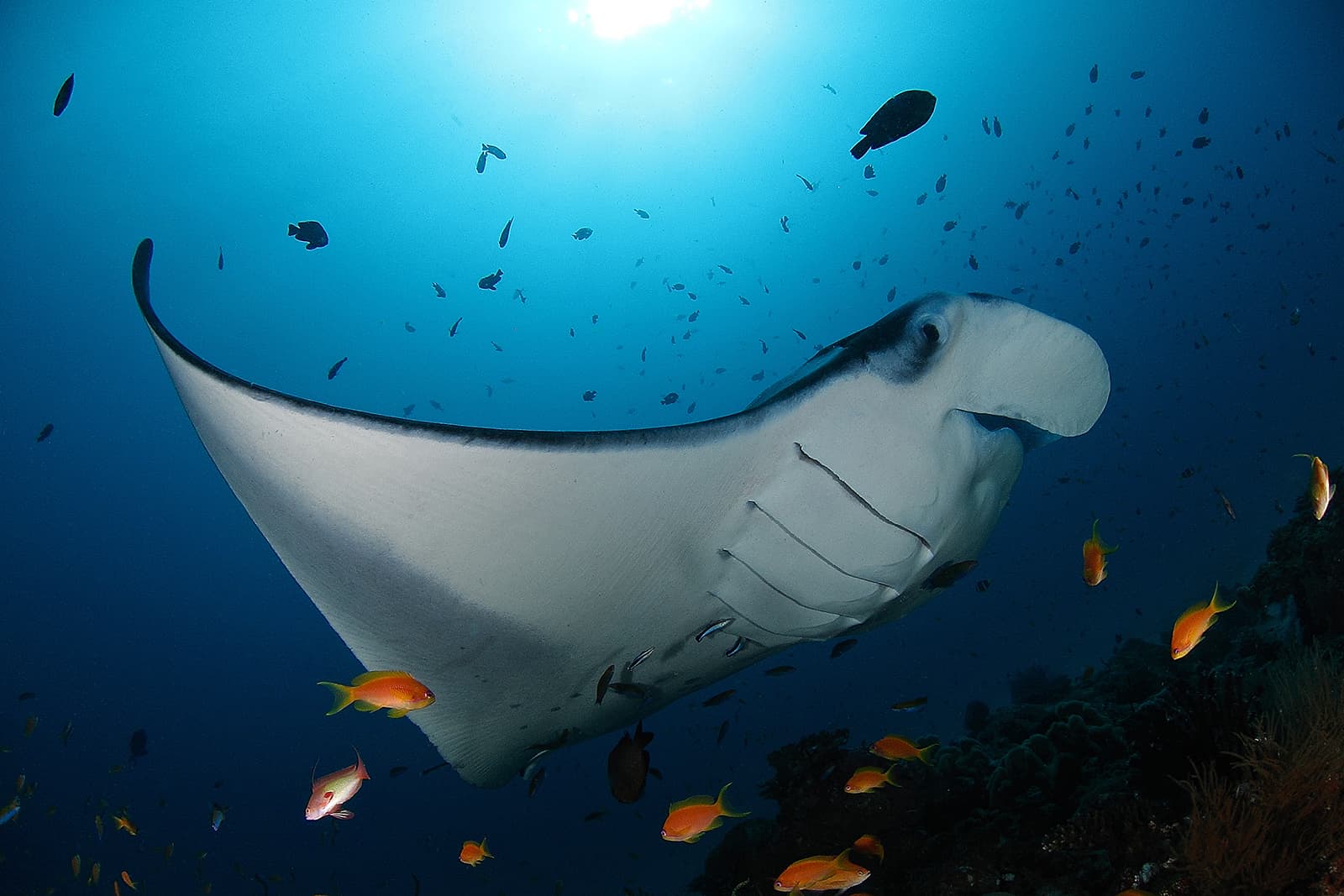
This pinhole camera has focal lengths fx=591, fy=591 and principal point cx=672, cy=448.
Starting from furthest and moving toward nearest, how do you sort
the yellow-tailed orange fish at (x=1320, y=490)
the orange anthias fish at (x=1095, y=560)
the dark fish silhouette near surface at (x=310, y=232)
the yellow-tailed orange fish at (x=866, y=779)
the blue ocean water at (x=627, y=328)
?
the blue ocean water at (x=627, y=328) < the dark fish silhouette near surface at (x=310, y=232) < the yellow-tailed orange fish at (x=866, y=779) < the orange anthias fish at (x=1095, y=560) < the yellow-tailed orange fish at (x=1320, y=490)

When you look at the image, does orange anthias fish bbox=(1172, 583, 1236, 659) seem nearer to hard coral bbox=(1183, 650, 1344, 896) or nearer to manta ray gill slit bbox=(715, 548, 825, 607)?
hard coral bbox=(1183, 650, 1344, 896)

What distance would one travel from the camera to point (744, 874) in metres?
4.67

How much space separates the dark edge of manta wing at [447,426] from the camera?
140 centimetres

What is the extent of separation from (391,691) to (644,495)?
133 centimetres

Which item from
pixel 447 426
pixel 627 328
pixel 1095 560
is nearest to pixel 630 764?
pixel 447 426

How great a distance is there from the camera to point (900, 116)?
4250 mm

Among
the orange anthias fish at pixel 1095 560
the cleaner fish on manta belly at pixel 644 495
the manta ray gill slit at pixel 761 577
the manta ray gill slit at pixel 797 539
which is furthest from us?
the orange anthias fish at pixel 1095 560

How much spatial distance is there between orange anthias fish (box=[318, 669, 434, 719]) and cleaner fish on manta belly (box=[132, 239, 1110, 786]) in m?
0.07

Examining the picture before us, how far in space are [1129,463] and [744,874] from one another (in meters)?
36.7

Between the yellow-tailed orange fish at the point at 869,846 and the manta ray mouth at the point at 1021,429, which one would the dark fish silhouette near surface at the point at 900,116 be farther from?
the yellow-tailed orange fish at the point at 869,846

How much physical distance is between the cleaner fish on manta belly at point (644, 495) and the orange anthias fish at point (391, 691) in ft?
0.23

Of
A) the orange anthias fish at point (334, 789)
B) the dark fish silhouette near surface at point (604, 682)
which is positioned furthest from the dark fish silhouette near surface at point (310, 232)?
the dark fish silhouette near surface at point (604, 682)

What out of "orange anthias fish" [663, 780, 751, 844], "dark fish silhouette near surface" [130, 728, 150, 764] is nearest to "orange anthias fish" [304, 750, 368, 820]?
"orange anthias fish" [663, 780, 751, 844]

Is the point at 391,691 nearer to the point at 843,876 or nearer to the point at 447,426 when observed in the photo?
the point at 447,426
